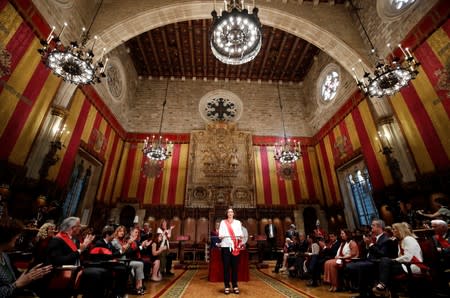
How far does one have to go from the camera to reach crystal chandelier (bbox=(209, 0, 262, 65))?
3883mm

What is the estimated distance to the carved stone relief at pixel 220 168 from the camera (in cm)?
1066

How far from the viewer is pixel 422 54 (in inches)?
225

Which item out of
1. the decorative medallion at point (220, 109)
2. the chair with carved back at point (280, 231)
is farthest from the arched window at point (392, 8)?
the chair with carved back at point (280, 231)

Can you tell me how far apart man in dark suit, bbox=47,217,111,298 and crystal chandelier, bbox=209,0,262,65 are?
4153 mm

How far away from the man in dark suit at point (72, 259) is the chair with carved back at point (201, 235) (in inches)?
285

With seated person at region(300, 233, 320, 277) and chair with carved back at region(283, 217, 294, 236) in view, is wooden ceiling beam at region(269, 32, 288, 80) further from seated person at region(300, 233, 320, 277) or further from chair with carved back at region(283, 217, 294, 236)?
seated person at region(300, 233, 320, 277)

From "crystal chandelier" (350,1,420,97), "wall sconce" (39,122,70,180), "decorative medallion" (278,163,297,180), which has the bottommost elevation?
"wall sconce" (39,122,70,180)

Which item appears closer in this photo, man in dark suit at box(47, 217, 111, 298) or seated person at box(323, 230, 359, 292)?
man in dark suit at box(47, 217, 111, 298)

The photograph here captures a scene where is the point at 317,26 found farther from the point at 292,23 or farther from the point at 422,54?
the point at 422,54

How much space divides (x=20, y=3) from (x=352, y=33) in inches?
435

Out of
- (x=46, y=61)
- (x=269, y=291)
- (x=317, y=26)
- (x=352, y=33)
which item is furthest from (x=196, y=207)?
(x=352, y=33)

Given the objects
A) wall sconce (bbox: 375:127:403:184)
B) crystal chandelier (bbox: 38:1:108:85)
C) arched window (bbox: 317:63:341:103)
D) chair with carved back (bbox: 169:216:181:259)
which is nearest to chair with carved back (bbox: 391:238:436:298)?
wall sconce (bbox: 375:127:403:184)

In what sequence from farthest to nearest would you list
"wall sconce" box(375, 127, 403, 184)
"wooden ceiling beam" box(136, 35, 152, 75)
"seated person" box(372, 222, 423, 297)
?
"wooden ceiling beam" box(136, 35, 152, 75)
"wall sconce" box(375, 127, 403, 184)
"seated person" box(372, 222, 423, 297)

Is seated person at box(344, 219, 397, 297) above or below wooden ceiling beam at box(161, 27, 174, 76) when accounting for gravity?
below
